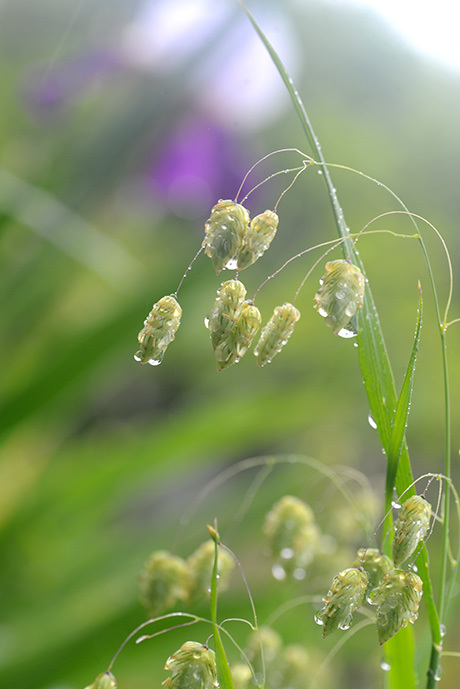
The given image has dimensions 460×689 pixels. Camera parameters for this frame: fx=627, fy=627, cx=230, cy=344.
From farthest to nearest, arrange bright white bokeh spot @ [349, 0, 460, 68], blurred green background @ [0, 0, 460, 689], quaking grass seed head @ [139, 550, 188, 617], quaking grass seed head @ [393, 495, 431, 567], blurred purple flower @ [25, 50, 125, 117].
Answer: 1. blurred purple flower @ [25, 50, 125, 117]
2. blurred green background @ [0, 0, 460, 689]
3. bright white bokeh spot @ [349, 0, 460, 68]
4. quaking grass seed head @ [139, 550, 188, 617]
5. quaking grass seed head @ [393, 495, 431, 567]

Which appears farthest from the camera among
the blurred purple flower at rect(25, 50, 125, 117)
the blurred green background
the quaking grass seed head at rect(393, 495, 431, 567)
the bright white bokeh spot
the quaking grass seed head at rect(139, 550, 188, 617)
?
the blurred purple flower at rect(25, 50, 125, 117)

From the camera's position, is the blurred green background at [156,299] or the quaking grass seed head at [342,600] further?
the blurred green background at [156,299]

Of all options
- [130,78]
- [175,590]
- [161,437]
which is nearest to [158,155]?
[130,78]

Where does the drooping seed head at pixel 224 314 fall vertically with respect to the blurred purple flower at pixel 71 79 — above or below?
below

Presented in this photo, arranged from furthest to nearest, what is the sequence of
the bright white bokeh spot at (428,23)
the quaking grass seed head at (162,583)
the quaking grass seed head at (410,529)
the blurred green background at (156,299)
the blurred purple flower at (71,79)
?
1. the blurred purple flower at (71,79)
2. the blurred green background at (156,299)
3. the bright white bokeh spot at (428,23)
4. the quaking grass seed head at (162,583)
5. the quaking grass seed head at (410,529)

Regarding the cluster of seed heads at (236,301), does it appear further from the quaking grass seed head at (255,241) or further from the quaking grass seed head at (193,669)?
the quaking grass seed head at (193,669)

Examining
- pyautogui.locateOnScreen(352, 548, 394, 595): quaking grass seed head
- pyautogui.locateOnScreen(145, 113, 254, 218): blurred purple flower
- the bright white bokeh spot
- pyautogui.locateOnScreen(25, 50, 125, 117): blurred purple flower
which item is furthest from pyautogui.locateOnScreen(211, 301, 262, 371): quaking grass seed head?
pyautogui.locateOnScreen(25, 50, 125, 117): blurred purple flower

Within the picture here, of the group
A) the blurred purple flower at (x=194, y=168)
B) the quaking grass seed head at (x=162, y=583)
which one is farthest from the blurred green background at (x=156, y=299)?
the quaking grass seed head at (x=162, y=583)

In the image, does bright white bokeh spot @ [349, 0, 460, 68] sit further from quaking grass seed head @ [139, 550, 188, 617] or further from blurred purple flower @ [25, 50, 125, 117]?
blurred purple flower @ [25, 50, 125, 117]
